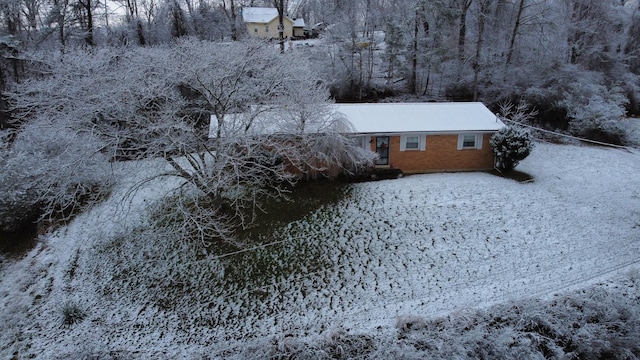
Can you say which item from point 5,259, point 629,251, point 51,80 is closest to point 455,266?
point 629,251

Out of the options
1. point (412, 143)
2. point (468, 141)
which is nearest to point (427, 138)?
point (412, 143)

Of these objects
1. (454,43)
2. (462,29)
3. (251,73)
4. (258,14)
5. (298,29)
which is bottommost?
(251,73)

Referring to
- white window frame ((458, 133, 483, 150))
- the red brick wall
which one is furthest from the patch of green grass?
white window frame ((458, 133, 483, 150))

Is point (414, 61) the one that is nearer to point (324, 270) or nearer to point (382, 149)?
point (382, 149)

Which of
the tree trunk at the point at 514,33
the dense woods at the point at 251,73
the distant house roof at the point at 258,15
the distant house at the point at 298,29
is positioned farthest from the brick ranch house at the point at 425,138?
the distant house at the point at 298,29

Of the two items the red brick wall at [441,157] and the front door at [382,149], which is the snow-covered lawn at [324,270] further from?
the front door at [382,149]

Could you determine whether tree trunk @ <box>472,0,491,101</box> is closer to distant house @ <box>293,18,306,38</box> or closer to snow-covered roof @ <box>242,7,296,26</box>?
distant house @ <box>293,18,306,38</box>

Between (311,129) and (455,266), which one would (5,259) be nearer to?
(311,129)
